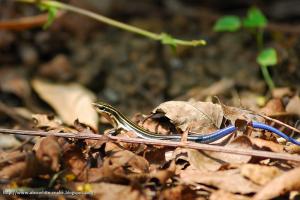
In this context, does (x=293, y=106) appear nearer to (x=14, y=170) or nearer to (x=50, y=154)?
(x=50, y=154)

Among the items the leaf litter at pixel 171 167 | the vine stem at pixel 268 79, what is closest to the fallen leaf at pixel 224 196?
the leaf litter at pixel 171 167

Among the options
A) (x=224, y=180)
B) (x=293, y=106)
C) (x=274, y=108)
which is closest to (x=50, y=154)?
(x=224, y=180)

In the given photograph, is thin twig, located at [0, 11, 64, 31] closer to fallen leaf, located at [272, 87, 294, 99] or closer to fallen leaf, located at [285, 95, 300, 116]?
fallen leaf, located at [272, 87, 294, 99]

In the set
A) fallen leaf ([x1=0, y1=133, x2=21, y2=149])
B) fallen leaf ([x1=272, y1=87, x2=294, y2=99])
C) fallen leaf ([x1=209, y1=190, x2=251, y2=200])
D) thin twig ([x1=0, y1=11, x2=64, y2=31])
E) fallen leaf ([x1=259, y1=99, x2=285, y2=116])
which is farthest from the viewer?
thin twig ([x1=0, y1=11, x2=64, y2=31])

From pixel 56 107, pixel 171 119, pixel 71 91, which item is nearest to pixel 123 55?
pixel 71 91

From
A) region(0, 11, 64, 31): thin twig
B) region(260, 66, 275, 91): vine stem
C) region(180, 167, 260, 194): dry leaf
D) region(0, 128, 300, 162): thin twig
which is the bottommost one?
region(180, 167, 260, 194): dry leaf

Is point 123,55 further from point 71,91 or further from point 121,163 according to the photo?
point 121,163

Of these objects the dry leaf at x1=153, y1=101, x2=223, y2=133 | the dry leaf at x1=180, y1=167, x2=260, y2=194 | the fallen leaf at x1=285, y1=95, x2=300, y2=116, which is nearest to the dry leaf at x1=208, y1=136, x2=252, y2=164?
the dry leaf at x1=180, y1=167, x2=260, y2=194
